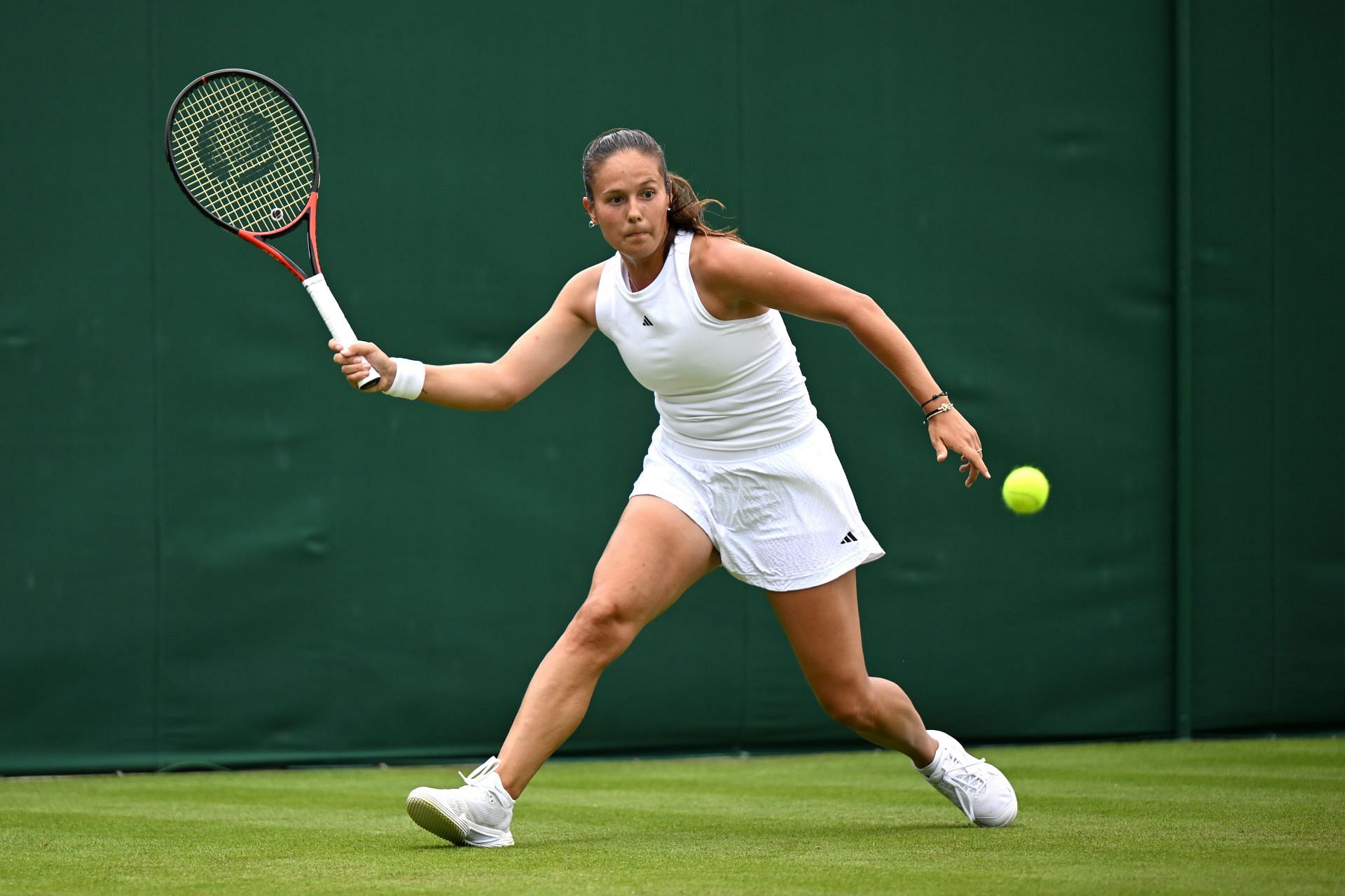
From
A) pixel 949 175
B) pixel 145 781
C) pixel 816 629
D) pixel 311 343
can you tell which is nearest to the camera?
pixel 816 629

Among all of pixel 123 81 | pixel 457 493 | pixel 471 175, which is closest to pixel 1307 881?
pixel 457 493

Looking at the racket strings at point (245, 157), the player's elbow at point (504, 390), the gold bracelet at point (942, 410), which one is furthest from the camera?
the racket strings at point (245, 157)

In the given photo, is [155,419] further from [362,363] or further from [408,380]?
[362,363]

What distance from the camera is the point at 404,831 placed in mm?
4199

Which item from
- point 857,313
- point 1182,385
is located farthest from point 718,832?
point 1182,385

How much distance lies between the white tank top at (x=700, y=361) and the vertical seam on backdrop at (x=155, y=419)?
258 centimetres

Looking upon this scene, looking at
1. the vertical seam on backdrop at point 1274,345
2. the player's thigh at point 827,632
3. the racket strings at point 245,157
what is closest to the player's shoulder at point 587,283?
the racket strings at point 245,157

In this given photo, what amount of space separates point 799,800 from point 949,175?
2951mm

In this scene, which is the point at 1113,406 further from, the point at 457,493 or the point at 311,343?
the point at 311,343

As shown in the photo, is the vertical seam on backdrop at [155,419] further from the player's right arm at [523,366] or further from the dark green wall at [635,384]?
the player's right arm at [523,366]

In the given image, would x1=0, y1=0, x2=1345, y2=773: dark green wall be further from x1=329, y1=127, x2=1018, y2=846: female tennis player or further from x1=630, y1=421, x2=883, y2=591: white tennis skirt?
x1=630, y1=421, x2=883, y2=591: white tennis skirt

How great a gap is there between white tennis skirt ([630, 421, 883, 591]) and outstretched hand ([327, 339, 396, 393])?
67 centimetres

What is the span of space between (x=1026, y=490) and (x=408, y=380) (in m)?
2.04

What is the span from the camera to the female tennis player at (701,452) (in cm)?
371
